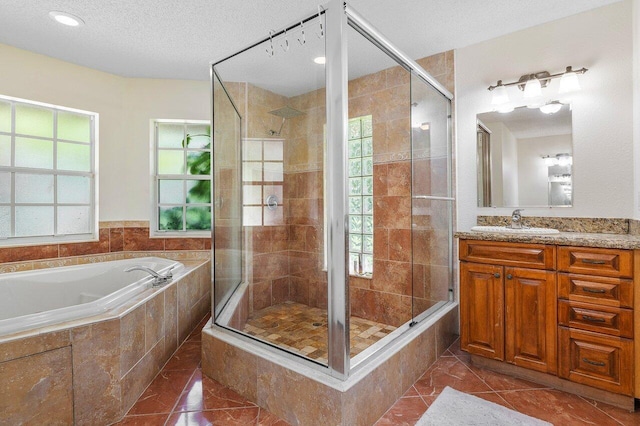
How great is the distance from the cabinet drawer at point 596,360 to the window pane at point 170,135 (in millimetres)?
3737

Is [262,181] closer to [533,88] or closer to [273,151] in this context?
[273,151]

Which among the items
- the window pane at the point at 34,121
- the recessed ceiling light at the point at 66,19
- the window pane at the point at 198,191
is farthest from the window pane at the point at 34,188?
the recessed ceiling light at the point at 66,19

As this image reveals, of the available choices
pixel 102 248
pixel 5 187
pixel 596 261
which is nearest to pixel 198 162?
pixel 102 248

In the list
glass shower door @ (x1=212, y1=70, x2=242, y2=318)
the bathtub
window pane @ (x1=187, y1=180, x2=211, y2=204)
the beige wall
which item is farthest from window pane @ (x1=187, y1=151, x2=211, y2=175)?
glass shower door @ (x1=212, y1=70, x2=242, y2=318)

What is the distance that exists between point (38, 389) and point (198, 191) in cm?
240

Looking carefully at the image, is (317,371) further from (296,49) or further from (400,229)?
(296,49)

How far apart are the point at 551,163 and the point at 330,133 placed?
184cm

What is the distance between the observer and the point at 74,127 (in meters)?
3.17

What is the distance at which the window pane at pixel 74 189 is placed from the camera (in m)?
3.11

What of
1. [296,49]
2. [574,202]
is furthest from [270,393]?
[574,202]

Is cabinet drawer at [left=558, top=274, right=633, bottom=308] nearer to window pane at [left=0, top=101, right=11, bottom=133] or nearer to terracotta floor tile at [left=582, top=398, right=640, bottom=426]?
terracotta floor tile at [left=582, top=398, right=640, bottom=426]

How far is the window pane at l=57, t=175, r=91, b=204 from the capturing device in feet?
10.2

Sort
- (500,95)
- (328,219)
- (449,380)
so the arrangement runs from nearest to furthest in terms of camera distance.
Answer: (328,219) → (449,380) → (500,95)

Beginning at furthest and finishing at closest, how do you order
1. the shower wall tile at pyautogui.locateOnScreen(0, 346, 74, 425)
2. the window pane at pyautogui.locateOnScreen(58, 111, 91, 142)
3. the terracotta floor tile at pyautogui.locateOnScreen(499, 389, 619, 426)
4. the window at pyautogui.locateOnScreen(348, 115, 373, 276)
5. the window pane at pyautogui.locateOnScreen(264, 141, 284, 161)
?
1. the window pane at pyautogui.locateOnScreen(58, 111, 91, 142)
2. the window at pyautogui.locateOnScreen(348, 115, 373, 276)
3. the window pane at pyautogui.locateOnScreen(264, 141, 284, 161)
4. the terracotta floor tile at pyautogui.locateOnScreen(499, 389, 619, 426)
5. the shower wall tile at pyautogui.locateOnScreen(0, 346, 74, 425)
